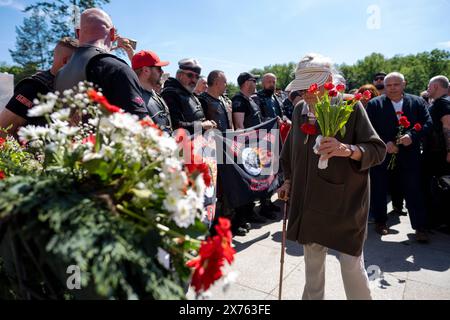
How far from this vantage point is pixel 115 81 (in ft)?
6.84

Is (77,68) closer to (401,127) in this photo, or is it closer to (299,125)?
(299,125)

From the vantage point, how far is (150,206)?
1.14 metres

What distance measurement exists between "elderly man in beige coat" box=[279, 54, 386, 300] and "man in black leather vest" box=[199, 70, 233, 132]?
242cm

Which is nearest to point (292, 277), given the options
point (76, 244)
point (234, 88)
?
point (76, 244)

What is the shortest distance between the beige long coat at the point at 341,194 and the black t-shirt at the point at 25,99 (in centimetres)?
211

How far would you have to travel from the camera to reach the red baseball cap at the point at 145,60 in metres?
3.42

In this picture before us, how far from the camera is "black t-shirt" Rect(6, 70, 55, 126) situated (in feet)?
8.80

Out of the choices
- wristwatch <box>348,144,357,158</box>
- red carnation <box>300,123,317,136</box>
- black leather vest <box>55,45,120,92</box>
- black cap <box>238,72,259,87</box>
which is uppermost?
black cap <box>238,72,259,87</box>

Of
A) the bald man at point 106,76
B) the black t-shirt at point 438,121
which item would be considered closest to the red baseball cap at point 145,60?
the bald man at point 106,76

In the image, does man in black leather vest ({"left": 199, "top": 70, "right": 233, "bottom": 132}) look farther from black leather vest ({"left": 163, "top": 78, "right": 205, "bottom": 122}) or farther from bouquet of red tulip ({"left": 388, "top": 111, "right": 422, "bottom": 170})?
bouquet of red tulip ({"left": 388, "top": 111, "right": 422, "bottom": 170})

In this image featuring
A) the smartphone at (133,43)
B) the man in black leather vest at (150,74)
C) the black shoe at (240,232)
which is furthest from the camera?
the black shoe at (240,232)

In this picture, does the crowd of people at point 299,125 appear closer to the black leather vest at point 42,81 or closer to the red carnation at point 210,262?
the black leather vest at point 42,81

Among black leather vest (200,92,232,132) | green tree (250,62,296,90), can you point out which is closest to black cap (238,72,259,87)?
black leather vest (200,92,232,132)

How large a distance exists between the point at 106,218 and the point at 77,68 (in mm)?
1486
